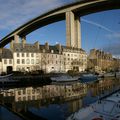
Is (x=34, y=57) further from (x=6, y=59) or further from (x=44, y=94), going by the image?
(x=44, y=94)

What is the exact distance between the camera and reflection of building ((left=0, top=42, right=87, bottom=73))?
7456 cm

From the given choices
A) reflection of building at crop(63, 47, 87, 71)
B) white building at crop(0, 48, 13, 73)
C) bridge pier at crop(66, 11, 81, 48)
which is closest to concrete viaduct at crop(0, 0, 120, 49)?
bridge pier at crop(66, 11, 81, 48)

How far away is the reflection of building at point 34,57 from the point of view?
7456 centimetres

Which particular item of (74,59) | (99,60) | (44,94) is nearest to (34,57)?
(74,59)

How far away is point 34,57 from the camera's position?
76.2m

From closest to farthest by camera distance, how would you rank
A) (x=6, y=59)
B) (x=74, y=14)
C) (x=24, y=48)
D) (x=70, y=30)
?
(x=24, y=48) → (x=6, y=59) → (x=70, y=30) → (x=74, y=14)

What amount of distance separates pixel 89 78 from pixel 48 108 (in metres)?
36.5

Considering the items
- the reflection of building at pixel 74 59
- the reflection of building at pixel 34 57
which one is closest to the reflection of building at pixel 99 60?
the reflection of building at pixel 74 59

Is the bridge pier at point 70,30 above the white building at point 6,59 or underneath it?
above

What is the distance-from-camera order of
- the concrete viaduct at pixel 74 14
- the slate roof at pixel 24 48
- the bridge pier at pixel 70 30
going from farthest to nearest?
the bridge pier at pixel 70 30, the concrete viaduct at pixel 74 14, the slate roof at pixel 24 48

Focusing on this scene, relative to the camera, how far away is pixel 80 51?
308 feet

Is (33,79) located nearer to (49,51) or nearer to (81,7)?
(49,51)

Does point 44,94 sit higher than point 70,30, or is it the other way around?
point 70,30

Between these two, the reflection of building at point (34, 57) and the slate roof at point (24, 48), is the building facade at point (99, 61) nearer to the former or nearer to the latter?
the reflection of building at point (34, 57)
